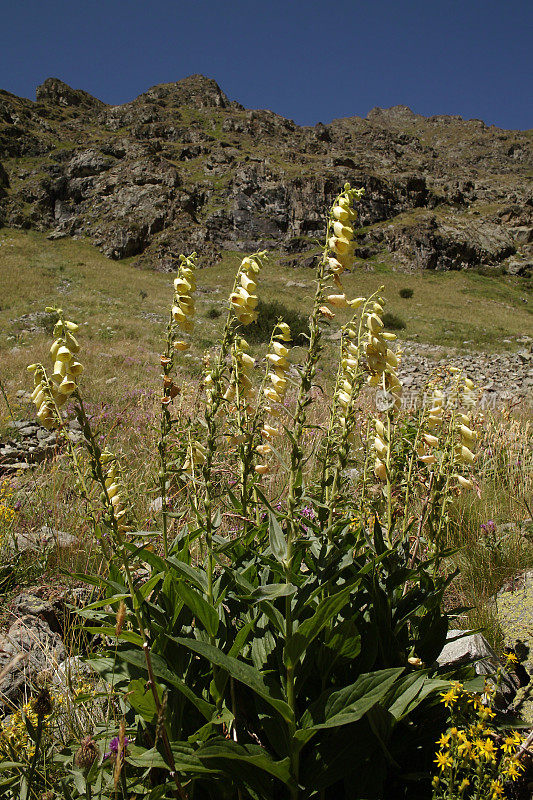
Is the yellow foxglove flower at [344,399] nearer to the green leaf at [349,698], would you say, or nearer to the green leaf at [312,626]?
the green leaf at [312,626]

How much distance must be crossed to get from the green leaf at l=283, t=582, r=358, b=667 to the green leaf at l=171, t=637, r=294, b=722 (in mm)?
117

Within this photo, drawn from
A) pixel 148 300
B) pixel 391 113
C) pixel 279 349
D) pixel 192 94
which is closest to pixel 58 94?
pixel 192 94

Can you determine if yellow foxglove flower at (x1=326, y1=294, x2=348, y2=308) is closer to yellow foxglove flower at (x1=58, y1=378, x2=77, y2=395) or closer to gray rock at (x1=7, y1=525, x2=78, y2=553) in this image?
yellow foxglove flower at (x1=58, y1=378, x2=77, y2=395)

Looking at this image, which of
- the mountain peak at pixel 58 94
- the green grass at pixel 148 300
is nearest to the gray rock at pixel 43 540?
the green grass at pixel 148 300

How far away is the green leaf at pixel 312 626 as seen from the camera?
1389 millimetres

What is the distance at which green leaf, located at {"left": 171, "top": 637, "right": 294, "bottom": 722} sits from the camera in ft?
4.37

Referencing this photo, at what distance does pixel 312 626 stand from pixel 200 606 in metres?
0.42

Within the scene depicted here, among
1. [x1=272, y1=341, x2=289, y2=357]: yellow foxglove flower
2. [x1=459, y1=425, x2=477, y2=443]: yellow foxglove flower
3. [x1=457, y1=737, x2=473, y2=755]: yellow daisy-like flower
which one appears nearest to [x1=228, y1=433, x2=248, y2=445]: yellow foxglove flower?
[x1=272, y1=341, x2=289, y2=357]: yellow foxglove flower

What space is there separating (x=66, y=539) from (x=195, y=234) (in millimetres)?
45055

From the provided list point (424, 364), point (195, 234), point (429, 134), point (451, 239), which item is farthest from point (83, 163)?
point (429, 134)

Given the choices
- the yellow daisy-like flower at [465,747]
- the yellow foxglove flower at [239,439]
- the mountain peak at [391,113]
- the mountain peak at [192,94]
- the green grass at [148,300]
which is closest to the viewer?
the yellow daisy-like flower at [465,747]

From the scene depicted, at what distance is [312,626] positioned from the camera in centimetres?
140

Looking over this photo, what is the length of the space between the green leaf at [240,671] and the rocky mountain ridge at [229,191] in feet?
137

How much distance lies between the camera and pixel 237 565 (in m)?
1.87
